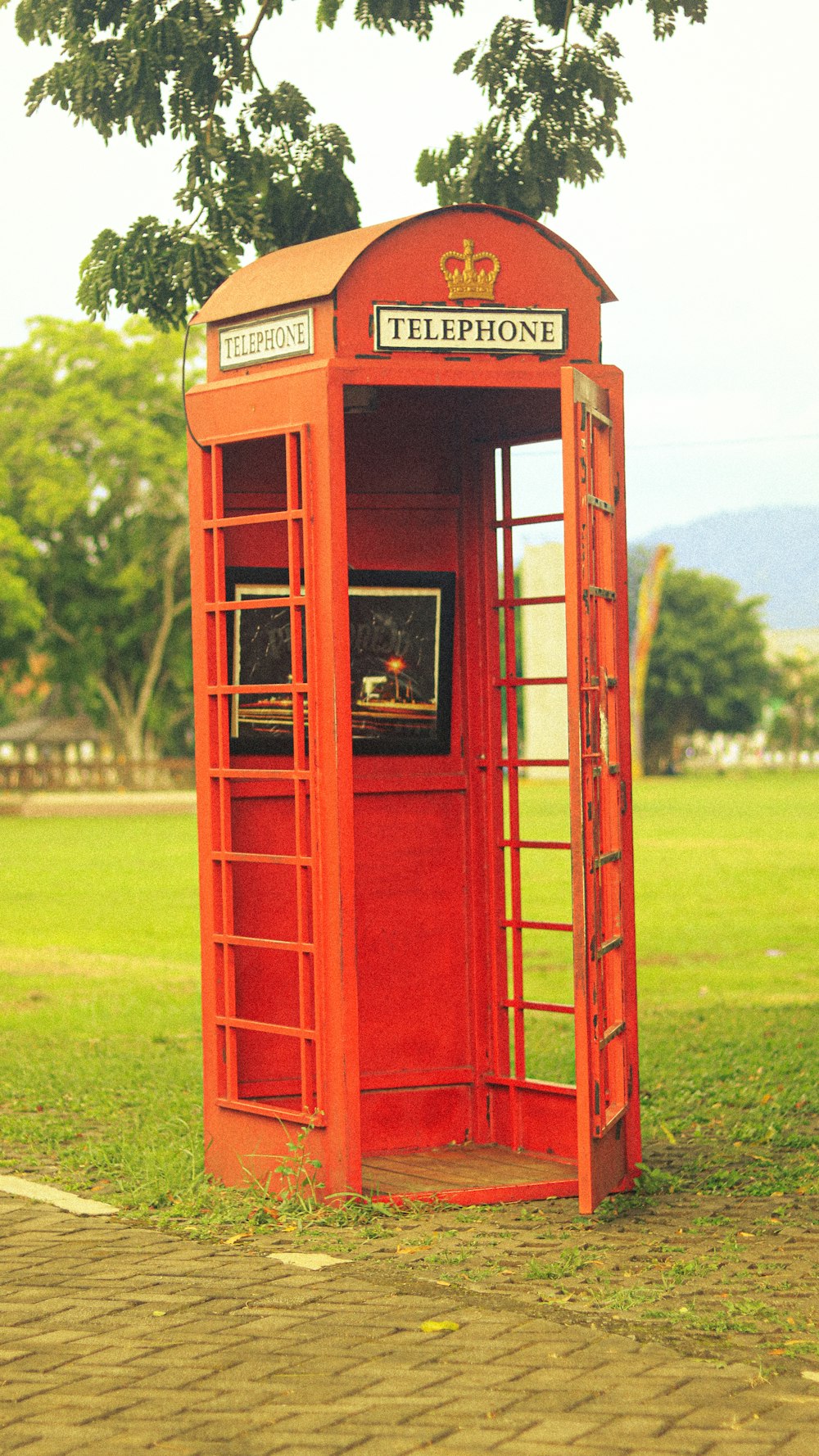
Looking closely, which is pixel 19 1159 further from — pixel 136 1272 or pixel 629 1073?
pixel 629 1073

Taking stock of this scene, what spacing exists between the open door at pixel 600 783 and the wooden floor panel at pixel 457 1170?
39 centimetres

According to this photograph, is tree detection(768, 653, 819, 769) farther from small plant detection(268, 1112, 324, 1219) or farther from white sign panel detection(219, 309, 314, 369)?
small plant detection(268, 1112, 324, 1219)

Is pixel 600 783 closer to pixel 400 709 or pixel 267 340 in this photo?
pixel 400 709

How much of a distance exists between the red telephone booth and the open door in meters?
0.02

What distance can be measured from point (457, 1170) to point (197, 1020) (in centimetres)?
570

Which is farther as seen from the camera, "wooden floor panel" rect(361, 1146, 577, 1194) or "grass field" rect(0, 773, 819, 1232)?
"grass field" rect(0, 773, 819, 1232)

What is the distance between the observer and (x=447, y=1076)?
758cm

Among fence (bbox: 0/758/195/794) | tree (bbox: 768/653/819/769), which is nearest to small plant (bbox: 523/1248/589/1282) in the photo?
fence (bbox: 0/758/195/794)

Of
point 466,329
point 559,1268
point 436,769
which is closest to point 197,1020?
point 436,769

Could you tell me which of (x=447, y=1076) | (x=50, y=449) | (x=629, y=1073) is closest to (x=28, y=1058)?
(x=447, y=1076)

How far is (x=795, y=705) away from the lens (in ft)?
323

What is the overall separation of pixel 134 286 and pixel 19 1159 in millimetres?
4405

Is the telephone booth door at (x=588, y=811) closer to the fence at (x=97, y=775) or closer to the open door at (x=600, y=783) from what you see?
the open door at (x=600, y=783)

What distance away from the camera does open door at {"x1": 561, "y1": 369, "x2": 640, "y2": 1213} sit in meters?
6.18
